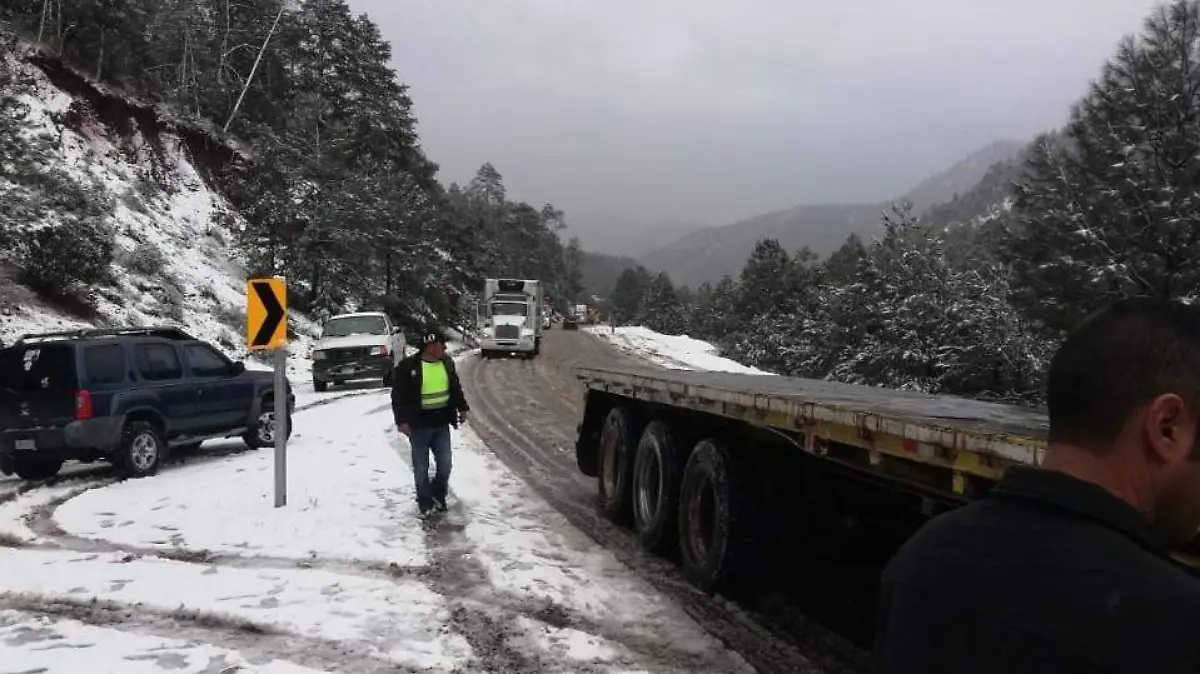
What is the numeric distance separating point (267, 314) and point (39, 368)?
3505 millimetres

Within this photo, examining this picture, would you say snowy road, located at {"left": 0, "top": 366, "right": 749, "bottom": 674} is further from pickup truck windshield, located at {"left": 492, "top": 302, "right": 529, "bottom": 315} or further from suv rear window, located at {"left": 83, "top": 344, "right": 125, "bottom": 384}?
pickup truck windshield, located at {"left": 492, "top": 302, "right": 529, "bottom": 315}

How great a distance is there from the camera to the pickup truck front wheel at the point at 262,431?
12617 millimetres

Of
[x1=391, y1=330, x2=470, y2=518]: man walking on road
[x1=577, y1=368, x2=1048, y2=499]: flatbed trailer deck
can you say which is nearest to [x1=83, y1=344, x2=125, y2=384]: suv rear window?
[x1=391, y1=330, x2=470, y2=518]: man walking on road

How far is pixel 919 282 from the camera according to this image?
31078mm

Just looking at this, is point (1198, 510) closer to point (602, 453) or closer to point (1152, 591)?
point (1152, 591)

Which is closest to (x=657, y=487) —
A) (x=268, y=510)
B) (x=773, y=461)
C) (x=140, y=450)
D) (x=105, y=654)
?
(x=773, y=461)

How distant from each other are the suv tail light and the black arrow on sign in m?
2.98

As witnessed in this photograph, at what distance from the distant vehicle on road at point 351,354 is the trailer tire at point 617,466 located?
47.1ft

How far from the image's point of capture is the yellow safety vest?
8.41 meters

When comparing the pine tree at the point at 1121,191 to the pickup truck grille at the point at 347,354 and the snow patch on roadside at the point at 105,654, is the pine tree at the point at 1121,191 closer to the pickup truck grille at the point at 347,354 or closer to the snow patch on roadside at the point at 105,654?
the pickup truck grille at the point at 347,354

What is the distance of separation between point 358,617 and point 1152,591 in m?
5.16

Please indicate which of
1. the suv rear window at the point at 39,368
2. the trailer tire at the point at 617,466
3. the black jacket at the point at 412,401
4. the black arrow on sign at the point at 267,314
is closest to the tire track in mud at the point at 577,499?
the trailer tire at the point at 617,466

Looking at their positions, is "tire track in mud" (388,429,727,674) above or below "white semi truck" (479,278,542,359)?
below

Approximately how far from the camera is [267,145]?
114ft
